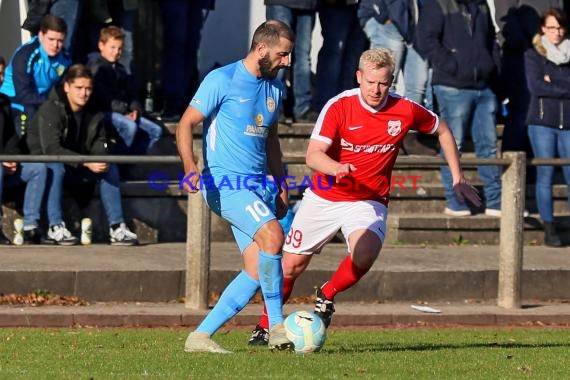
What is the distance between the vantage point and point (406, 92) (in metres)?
17.5

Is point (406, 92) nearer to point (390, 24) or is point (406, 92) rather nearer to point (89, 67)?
point (390, 24)

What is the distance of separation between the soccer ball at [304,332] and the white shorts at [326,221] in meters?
1.26

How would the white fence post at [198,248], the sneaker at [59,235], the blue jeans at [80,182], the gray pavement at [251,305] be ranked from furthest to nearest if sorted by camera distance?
the sneaker at [59,235] → the blue jeans at [80,182] → the white fence post at [198,248] → the gray pavement at [251,305]

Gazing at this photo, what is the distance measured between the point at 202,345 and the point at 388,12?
299 inches

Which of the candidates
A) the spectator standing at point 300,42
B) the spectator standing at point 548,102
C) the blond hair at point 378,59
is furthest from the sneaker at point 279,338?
the spectator standing at point 548,102

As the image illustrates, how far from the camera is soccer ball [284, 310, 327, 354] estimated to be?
403 inches

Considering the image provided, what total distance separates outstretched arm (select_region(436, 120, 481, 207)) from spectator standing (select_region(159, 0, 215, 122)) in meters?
6.21

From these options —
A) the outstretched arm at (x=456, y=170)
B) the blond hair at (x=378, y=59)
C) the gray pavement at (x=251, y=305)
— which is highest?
the blond hair at (x=378, y=59)

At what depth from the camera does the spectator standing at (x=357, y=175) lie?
11188 millimetres

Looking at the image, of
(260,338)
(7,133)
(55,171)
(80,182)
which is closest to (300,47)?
(80,182)

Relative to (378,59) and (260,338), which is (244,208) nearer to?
(260,338)

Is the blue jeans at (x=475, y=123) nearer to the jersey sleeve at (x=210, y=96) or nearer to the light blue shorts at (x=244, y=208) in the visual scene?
the light blue shorts at (x=244, y=208)

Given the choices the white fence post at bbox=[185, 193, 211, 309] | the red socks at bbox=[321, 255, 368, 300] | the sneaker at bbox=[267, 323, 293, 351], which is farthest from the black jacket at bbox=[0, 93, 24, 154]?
the sneaker at bbox=[267, 323, 293, 351]

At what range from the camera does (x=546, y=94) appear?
55.0 ft
